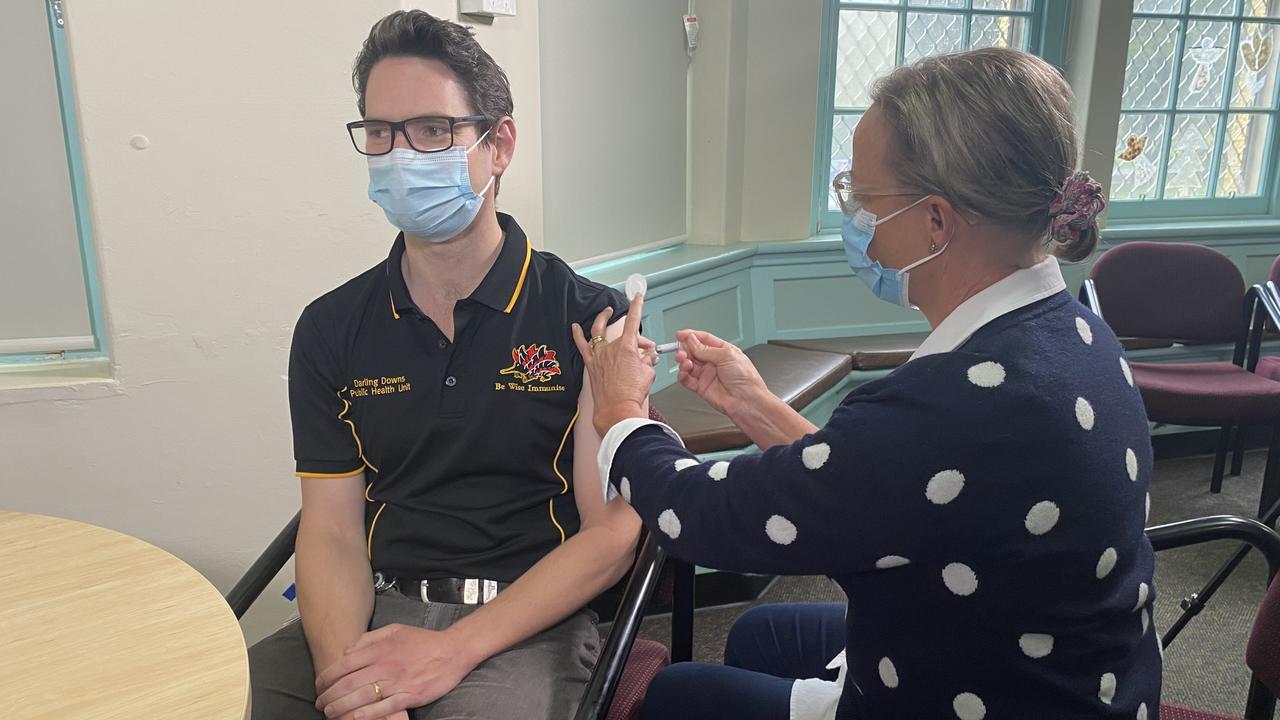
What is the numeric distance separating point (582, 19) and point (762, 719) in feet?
7.09

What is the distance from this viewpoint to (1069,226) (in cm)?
97

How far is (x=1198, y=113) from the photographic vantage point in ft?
13.8

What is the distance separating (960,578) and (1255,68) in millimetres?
4516

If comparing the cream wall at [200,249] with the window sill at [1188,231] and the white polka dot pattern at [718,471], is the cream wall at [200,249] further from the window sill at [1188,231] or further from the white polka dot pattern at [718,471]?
the window sill at [1188,231]

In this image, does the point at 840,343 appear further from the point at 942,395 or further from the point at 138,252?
the point at 942,395

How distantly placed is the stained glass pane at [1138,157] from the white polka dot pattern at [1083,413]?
Answer: 3.83 m

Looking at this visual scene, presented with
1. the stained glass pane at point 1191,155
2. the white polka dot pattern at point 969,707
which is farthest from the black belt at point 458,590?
the stained glass pane at point 1191,155

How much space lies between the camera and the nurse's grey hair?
96 centimetres

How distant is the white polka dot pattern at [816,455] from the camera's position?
919 mm

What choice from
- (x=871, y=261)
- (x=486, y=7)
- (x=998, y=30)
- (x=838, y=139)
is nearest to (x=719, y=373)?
(x=871, y=261)

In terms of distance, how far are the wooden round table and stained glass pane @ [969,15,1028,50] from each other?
12.3ft

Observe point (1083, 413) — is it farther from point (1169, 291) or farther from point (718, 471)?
point (1169, 291)

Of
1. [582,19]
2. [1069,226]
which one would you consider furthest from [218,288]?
[1069,226]

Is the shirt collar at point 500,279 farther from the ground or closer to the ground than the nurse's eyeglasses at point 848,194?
closer to the ground
